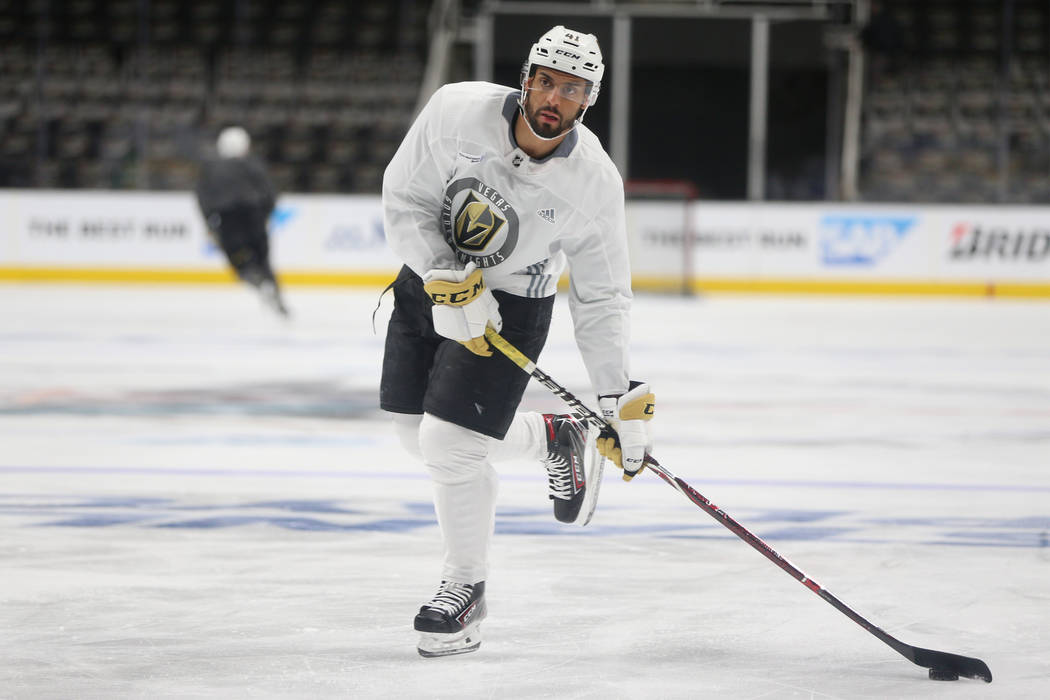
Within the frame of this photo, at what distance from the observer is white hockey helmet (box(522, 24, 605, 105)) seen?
287 cm

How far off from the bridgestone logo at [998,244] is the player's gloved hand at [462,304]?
11.7 meters

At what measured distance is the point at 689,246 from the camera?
1398 cm

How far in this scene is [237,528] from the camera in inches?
153

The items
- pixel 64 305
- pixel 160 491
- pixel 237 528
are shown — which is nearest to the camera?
pixel 237 528

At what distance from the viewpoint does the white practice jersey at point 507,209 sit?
292 centimetres

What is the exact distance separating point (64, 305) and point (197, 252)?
2.55m

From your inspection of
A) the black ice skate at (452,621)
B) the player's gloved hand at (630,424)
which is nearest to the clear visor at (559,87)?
the player's gloved hand at (630,424)

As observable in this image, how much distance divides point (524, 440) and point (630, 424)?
368 mm

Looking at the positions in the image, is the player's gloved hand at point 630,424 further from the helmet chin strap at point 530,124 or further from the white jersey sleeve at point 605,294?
the helmet chin strap at point 530,124

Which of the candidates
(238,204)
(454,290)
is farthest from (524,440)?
(238,204)

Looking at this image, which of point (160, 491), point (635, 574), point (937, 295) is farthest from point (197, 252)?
point (635, 574)

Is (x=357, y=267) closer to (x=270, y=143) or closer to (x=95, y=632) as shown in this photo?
(x=270, y=143)

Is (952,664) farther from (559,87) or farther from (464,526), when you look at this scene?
(559,87)

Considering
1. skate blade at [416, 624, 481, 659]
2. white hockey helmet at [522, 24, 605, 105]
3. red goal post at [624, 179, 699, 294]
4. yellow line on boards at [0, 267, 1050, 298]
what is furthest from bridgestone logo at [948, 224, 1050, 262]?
skate blade at [416, 624, 481, 659]
